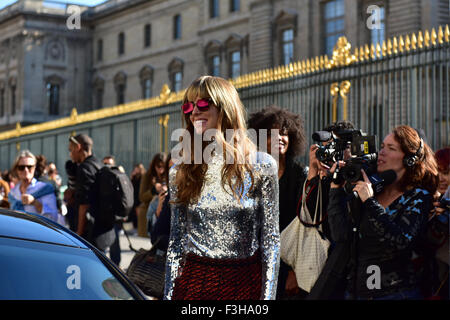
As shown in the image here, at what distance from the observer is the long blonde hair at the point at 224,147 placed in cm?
292

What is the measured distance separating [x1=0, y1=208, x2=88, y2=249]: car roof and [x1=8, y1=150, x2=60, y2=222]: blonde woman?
4308mm

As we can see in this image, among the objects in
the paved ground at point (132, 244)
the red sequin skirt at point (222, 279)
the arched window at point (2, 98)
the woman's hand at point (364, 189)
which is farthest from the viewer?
the arched window at point (2, 98)

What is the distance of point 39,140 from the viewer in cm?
2141

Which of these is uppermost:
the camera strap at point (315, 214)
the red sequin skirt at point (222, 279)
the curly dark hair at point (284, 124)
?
the curly dark hair at point (284, 124)

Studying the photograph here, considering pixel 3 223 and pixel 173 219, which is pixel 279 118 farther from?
pixel 3 223

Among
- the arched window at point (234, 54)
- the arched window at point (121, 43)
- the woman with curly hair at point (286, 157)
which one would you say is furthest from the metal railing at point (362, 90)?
the arched window at point (121, 43)

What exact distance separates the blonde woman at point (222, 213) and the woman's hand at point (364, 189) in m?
0.87

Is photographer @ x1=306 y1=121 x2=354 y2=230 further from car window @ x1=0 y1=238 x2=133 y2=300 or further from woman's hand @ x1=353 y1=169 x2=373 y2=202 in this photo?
car window @ x1=0 y1=238 x2=133 y2=300

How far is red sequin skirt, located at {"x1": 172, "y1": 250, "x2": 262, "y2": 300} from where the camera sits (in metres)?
2.88

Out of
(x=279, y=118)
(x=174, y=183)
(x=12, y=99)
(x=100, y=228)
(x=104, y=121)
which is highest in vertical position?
(x=12, y=99)

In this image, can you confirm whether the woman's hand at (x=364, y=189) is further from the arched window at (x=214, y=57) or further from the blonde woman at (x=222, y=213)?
the arched window at (x=214, y=57)
